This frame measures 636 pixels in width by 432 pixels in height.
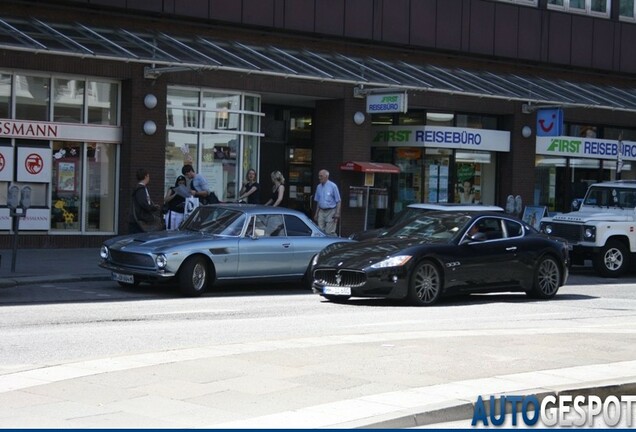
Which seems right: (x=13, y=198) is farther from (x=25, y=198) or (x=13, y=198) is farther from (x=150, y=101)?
(x=150, y=101)

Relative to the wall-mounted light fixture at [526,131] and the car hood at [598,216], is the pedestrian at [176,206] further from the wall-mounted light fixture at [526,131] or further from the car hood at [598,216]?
the wall-mounted light fixture at [526,131]

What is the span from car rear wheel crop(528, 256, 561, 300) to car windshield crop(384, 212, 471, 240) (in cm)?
160

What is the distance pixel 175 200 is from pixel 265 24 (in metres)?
7.39

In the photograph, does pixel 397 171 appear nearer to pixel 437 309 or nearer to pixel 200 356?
pixel 437 309

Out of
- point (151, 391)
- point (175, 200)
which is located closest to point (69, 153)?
point (175, 200)

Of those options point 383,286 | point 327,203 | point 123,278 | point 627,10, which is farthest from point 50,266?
point 627,10

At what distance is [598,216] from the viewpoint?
23.6 m

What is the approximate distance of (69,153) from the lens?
24.6 meters

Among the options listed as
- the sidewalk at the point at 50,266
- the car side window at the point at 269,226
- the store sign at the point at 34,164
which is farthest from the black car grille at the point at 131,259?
the store sign at the point at 34,164

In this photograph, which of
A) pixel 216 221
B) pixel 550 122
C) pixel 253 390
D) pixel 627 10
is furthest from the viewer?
pixel 627 10

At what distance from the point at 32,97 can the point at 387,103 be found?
8931 millimetres

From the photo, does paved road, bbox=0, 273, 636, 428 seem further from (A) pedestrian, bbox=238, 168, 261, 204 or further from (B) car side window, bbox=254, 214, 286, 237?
(A) pedestrian, bbox=238, 168, 261, 204

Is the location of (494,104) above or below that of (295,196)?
above

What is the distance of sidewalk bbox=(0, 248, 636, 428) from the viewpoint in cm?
770
